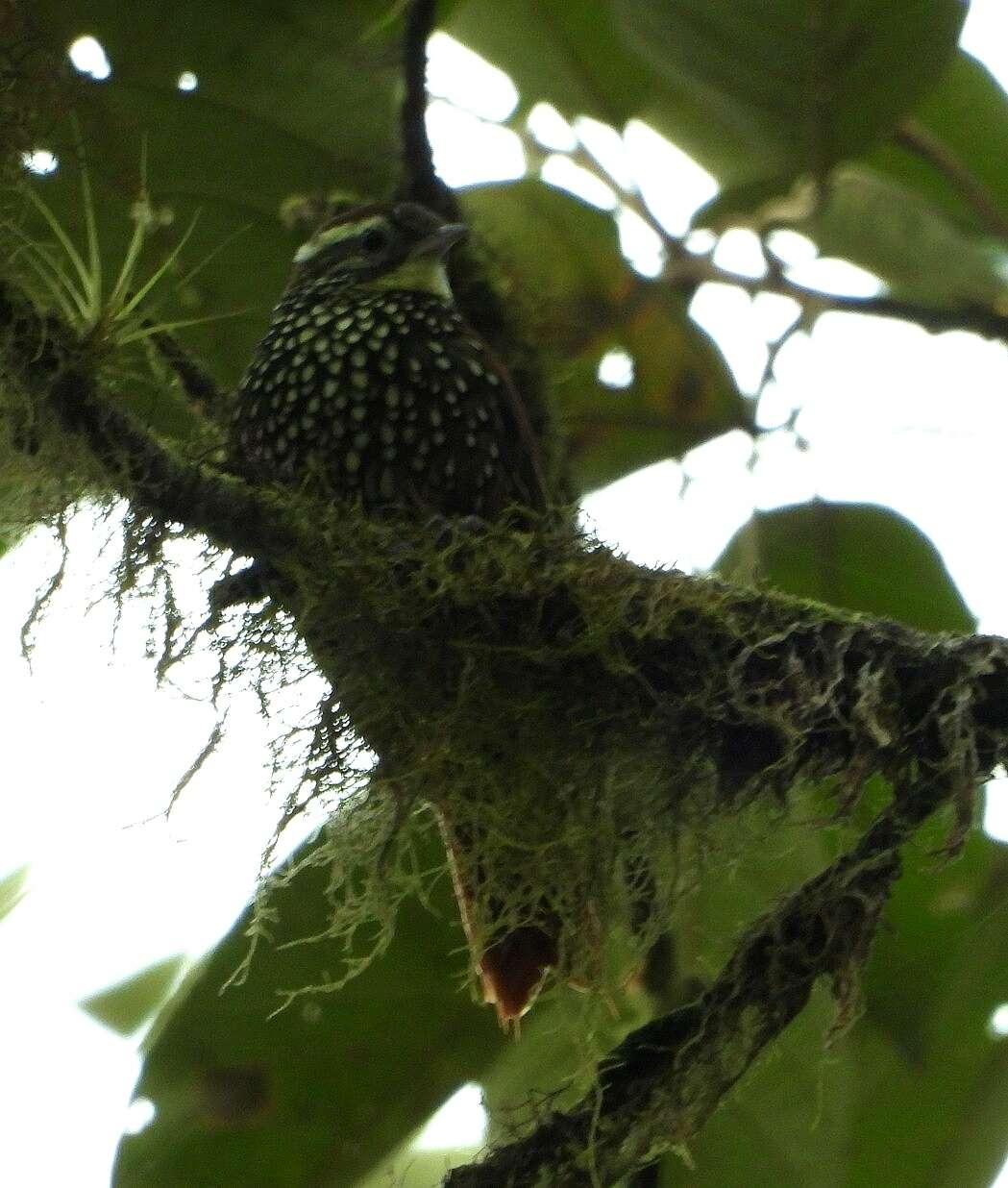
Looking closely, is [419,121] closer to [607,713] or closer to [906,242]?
[906,242]

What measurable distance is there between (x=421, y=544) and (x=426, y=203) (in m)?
1.22

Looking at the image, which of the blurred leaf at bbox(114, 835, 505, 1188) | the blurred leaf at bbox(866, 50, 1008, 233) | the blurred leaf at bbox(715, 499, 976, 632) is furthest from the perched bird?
the blurred leaf at bbox(866, 50, 1008, 233)

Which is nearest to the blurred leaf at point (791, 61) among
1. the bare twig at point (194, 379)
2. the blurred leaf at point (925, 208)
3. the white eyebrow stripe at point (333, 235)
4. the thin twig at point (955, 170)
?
the blurred leaf at point (925, 208)

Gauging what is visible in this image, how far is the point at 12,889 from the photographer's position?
3113mm

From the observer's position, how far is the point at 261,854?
2.62m

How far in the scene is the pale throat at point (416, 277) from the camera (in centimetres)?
354

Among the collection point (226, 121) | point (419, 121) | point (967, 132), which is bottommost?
point (967, 132)

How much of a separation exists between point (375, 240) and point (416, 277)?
0.36 feet

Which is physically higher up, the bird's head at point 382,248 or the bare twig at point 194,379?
the bird's head at point 382,248

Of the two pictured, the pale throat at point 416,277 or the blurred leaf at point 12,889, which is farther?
the pale throat at point 416,277

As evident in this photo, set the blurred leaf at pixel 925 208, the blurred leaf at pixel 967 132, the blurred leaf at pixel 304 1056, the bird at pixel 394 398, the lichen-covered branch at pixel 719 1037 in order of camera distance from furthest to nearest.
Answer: the blurred leaf at pixel 967 132, the blurred leaf at pixel 925 208, the bird at pixel 394 398, the blurred leaf at pixel 304 1056, the lichen-covered branch at pixel 719 1037

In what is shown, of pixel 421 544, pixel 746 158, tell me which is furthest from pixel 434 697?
pixel 746 158

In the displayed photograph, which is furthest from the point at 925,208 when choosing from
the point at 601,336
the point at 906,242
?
the point at 601,336

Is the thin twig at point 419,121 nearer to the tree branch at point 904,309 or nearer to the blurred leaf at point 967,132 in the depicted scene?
the tree branch at point 904,309
